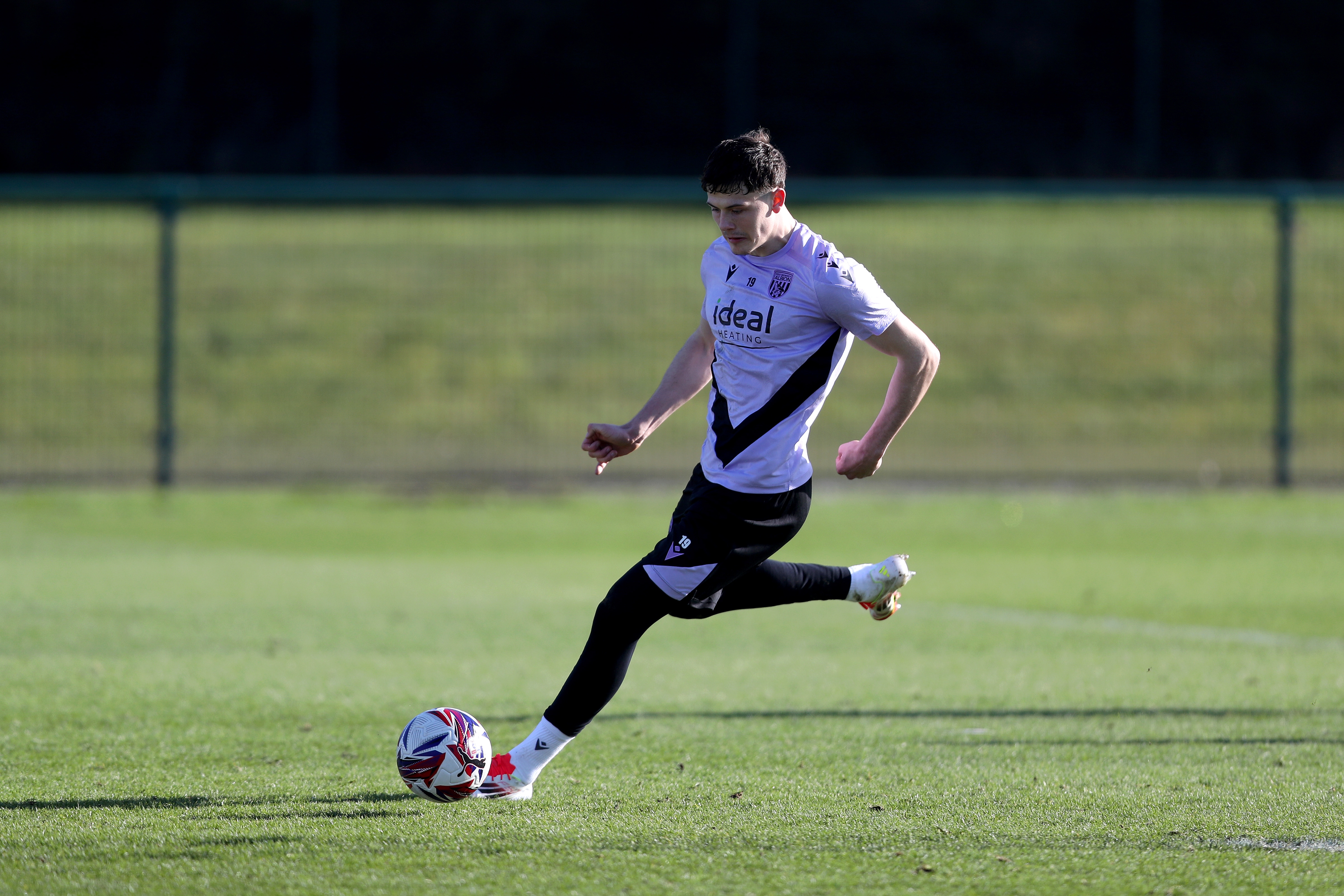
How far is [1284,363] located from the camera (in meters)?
15.4

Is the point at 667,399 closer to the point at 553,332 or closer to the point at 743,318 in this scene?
the point at 743,318

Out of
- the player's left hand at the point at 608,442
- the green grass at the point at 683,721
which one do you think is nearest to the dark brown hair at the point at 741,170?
the player's left hand at the point at 608,442

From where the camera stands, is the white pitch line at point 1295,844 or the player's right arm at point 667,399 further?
the player's right arm at point 667,399

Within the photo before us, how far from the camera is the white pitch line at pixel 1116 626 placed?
8039mm

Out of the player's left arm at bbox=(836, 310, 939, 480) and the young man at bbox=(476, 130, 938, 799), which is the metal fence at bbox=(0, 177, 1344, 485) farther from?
the player's left arm at bbox=(836, 310, 939, 480)

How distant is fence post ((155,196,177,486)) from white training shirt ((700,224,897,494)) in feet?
35.0

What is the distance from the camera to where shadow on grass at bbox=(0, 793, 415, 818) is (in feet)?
15.1

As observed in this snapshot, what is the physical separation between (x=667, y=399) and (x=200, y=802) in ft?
6.03

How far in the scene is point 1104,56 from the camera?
24.2m

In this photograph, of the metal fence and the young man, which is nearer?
the young man

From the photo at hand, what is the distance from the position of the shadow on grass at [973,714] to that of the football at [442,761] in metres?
1.26

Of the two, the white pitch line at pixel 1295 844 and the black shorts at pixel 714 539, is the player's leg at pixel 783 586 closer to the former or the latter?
the black shorts at pixel 714 539

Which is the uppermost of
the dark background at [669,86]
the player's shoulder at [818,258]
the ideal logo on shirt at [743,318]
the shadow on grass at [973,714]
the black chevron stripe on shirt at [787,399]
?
the dark background at [669,86]

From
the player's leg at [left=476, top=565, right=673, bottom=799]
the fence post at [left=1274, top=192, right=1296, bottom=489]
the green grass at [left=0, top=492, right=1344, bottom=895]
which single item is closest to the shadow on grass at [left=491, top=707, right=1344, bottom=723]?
the green grass at [left=0, top=492, right=1344, bottom=895]
